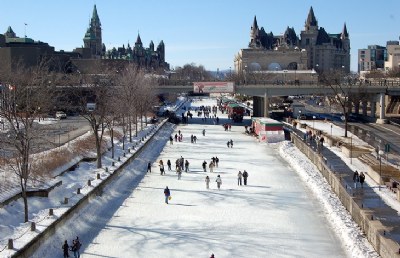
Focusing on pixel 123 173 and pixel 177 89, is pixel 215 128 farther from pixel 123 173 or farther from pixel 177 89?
pixel 123 173

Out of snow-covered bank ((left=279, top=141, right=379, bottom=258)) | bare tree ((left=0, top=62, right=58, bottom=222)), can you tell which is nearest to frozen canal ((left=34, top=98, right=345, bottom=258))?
snow-covered bank ((left=279, top=141, right=379, bottom=258))

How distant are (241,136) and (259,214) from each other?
32242 mm

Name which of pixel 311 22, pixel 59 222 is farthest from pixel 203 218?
pixel 311 22

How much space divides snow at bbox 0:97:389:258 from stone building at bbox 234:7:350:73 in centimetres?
11726

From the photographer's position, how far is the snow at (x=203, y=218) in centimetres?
1894

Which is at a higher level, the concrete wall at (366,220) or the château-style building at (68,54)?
the château-style building at (68,54)

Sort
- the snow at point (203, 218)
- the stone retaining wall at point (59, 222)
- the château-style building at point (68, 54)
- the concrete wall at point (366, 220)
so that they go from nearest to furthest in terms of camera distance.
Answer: the concrete wall at point (366, 220)
the stone retaining wall at point (59, 222)
the snow at point (203, 218)
the château-style building at point (68, 54)

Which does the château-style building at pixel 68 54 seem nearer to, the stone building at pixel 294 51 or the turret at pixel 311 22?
the stone building at pixel 294 51

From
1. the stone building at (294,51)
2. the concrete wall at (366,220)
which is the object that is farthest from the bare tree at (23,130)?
the stone building at (294,51)

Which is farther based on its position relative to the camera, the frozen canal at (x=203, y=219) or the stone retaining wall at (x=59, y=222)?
the frozen canal at (x=203, y=219)

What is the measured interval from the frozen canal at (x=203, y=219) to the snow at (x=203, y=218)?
4 cm

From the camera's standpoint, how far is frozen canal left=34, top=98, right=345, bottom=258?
1897 cm

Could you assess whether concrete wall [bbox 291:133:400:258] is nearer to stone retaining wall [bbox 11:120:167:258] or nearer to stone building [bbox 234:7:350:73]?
stone retaining wall [bbox 11:120:167:258]

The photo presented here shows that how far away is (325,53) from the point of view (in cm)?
18450
